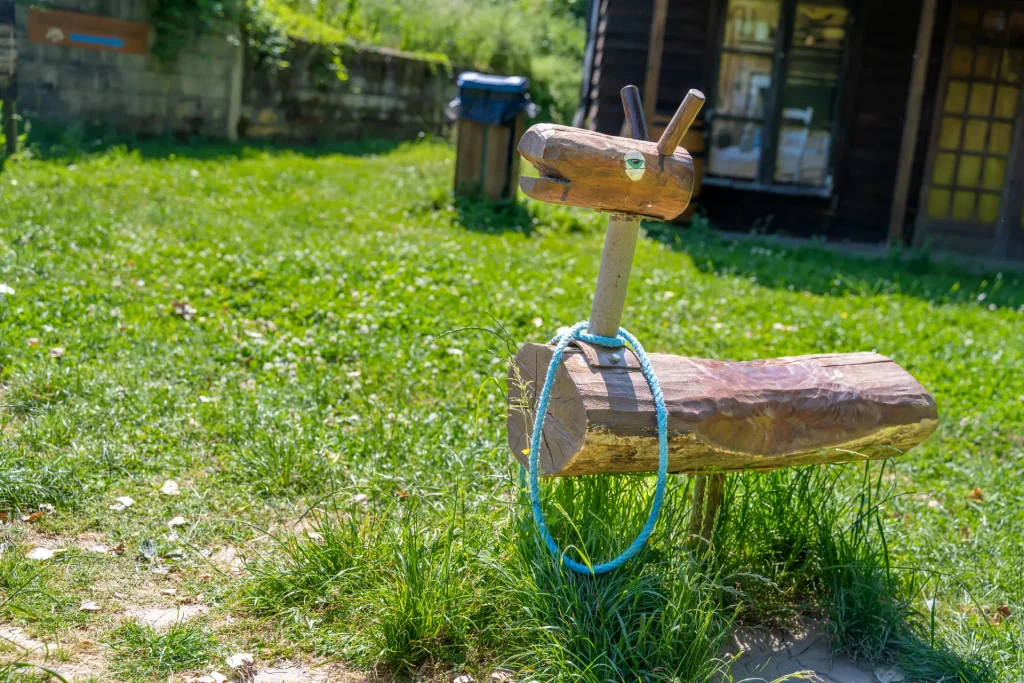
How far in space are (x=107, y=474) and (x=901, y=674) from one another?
287cm

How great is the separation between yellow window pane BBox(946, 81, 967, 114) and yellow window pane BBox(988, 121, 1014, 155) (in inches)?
16.5

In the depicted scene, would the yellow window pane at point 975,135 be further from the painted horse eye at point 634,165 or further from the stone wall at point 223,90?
the painted horse eye at point 634,165

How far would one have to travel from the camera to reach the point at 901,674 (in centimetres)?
300

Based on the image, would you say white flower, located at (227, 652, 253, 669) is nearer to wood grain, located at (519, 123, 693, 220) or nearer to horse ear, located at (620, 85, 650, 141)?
wood grain, located at (519, 123, 693, 220)

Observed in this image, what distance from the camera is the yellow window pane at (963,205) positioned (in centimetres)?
1060

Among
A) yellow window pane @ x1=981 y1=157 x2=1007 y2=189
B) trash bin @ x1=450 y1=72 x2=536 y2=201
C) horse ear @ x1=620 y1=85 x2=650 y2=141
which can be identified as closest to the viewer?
horse ear @ x1=620 y1=85 x2=650 y2=141

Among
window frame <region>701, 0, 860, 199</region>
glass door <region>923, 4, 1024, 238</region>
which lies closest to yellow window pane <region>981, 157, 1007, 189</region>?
Answer: glass door <region>923, 4, 1024, 238</region>

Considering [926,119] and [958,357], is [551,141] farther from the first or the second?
[926,119]

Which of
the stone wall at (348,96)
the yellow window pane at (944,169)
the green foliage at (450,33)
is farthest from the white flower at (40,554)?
the green foliage at (450,33)

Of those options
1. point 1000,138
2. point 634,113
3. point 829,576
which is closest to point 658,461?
point 829,576

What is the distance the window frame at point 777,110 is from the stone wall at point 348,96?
522 cm

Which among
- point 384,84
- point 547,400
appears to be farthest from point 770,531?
point 384,84

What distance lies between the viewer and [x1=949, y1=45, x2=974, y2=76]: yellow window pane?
10320mm

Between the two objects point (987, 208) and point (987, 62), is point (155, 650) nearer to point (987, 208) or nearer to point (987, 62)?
point (987, 208)
